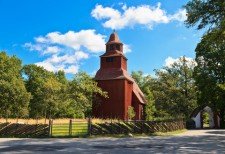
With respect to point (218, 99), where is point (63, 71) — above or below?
above

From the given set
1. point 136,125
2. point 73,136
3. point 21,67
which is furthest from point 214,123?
point 21,67

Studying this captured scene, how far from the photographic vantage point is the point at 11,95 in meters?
70.1

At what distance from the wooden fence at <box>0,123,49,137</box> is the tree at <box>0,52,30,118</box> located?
126ft

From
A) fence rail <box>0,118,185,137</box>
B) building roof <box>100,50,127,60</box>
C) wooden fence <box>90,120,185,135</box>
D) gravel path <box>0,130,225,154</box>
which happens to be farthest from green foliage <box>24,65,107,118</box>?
gravel path <box>0,130,225,154</box>

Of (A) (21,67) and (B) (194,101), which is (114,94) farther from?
(A) (21,67)

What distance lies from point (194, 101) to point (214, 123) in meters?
5.69

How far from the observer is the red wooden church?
60.8 m

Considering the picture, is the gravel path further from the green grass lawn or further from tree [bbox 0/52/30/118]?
tree [bbox 0/52/30/118]

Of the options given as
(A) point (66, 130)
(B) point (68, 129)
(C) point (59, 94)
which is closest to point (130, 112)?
(C) point (59, 94)

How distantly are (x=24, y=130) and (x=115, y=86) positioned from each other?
32.4 m

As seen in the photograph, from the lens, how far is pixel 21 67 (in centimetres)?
8194

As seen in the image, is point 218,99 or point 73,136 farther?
point 218,99

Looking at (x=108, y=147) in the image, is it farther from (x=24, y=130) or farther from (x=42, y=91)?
(x=42, y=91)

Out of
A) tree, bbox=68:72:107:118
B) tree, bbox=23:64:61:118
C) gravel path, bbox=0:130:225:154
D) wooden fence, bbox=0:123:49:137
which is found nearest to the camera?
gravel path, bbox=0:130:225:154
